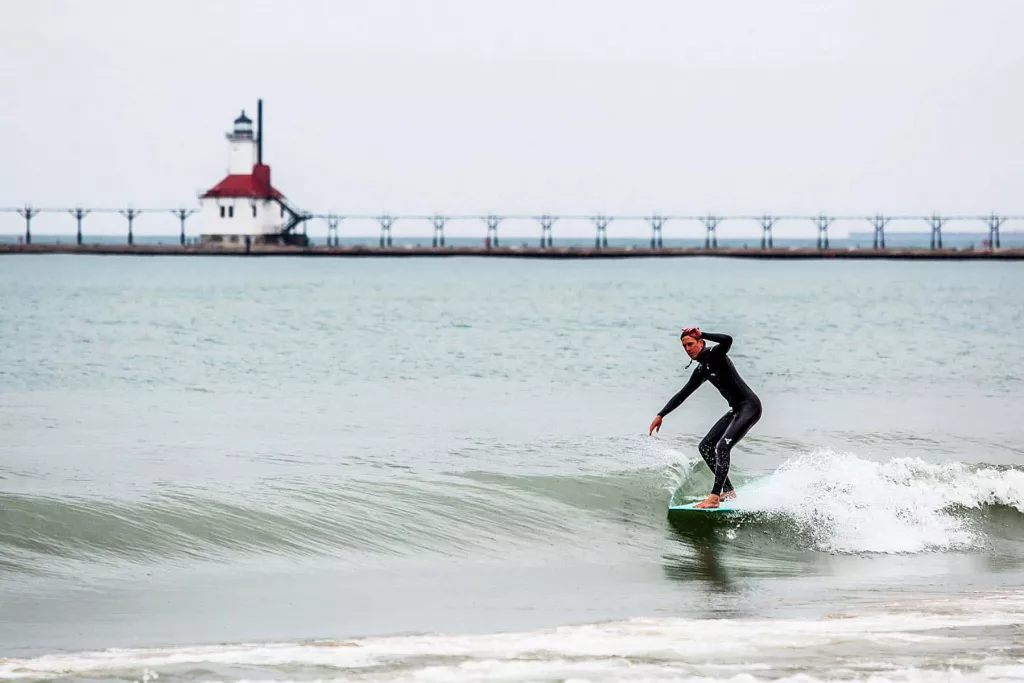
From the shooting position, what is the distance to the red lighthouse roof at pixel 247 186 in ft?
378

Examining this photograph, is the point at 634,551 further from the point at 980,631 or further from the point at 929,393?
the point at 929,393

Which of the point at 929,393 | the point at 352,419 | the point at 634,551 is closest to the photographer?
the point at 634,551

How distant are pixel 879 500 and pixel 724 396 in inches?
95.4

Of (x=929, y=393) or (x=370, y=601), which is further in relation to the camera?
(x=929, y=393)

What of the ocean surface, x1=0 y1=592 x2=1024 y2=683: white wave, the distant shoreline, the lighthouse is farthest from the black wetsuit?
the distant shoreline

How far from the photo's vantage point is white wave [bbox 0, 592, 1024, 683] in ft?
25.7

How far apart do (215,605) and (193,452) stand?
794cm

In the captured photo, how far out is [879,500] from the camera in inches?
497

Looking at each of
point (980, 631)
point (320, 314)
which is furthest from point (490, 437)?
point (320, 314)

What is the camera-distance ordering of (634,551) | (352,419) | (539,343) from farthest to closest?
(539,343) < (352,419) < (634,551)

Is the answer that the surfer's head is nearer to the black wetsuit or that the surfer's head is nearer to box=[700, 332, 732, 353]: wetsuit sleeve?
box=[700, 332, 732, 353]: wetsuit sleeve

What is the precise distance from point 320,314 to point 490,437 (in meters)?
36.1

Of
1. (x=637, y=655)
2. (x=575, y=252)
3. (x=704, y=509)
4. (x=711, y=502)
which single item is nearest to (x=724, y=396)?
(x=711, y=502)

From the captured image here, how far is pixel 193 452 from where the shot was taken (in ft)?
57.0
